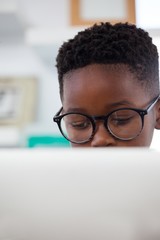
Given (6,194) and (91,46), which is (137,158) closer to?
(6,194)

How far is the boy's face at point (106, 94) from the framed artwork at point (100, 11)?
64 centimetres

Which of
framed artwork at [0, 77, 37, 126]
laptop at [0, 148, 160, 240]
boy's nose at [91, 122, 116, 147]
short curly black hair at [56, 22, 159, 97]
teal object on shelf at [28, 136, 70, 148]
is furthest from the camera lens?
framed artwork at [0, 77, 37, 126]

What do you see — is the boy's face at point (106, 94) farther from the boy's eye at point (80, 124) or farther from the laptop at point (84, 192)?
the laptop at point (84, 192)

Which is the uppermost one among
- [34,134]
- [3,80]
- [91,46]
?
[91,46]

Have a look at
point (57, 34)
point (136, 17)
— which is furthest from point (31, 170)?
point (136, 17)

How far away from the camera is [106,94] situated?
50 centimetres

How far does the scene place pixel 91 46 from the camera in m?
0.55

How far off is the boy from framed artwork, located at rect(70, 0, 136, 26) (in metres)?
0.58

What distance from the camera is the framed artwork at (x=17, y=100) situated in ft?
3.97

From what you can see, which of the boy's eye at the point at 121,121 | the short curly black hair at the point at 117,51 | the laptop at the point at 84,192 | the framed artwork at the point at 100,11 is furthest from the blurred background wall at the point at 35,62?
the laptop at the point at 84,192

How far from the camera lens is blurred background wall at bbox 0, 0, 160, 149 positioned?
1.11 m

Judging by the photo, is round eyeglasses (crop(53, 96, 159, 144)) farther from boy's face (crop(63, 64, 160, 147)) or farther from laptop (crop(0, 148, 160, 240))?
laptop (crop(0, 148, 160, 240))

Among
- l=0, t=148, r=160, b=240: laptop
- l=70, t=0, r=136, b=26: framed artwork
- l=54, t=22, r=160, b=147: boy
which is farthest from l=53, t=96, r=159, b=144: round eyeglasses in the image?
l=70, t=0, r=136, b=26: framed artwork

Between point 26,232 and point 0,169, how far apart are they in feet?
0.09
